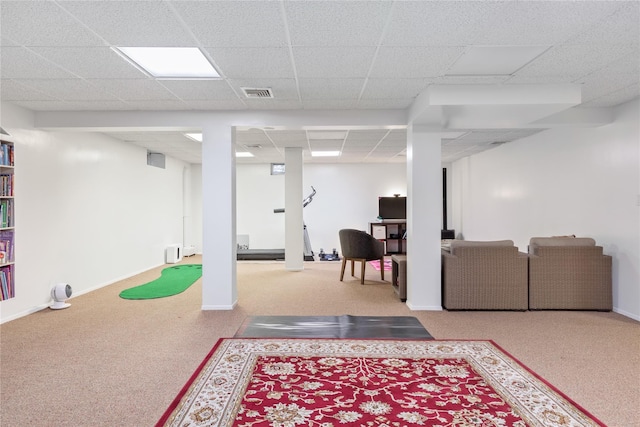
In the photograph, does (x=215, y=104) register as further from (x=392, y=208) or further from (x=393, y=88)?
(x=392, y=208)

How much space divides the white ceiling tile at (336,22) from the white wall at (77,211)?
354 cm

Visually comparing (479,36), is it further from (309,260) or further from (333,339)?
(309,260)

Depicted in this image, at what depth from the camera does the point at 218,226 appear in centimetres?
418

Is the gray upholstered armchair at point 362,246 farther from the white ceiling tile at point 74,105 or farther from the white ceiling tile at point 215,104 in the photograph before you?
the white ceiling tile at point 74,105

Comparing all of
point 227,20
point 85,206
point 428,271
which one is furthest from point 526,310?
point 85,206

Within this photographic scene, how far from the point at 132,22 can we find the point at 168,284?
4.15 m

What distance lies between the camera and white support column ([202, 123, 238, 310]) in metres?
4.17

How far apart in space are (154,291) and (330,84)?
12.4 feet

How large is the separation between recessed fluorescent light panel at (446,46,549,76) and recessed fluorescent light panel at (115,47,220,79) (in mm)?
2094

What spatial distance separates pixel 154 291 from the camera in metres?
5.04

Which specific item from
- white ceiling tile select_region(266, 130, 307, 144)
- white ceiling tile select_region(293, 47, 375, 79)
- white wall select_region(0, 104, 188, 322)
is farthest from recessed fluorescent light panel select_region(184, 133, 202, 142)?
white ceiling tile select_region(293, 47, 375, 79)

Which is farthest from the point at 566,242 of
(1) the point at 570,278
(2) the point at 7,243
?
(2) the point at 7,243

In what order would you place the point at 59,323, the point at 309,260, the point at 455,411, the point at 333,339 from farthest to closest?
1. the point at 309,260
2. the point at 59,323
3. the point at 333,339
4. the point at 455,411

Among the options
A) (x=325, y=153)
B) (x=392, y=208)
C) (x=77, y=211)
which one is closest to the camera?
(x=77, y=211)
